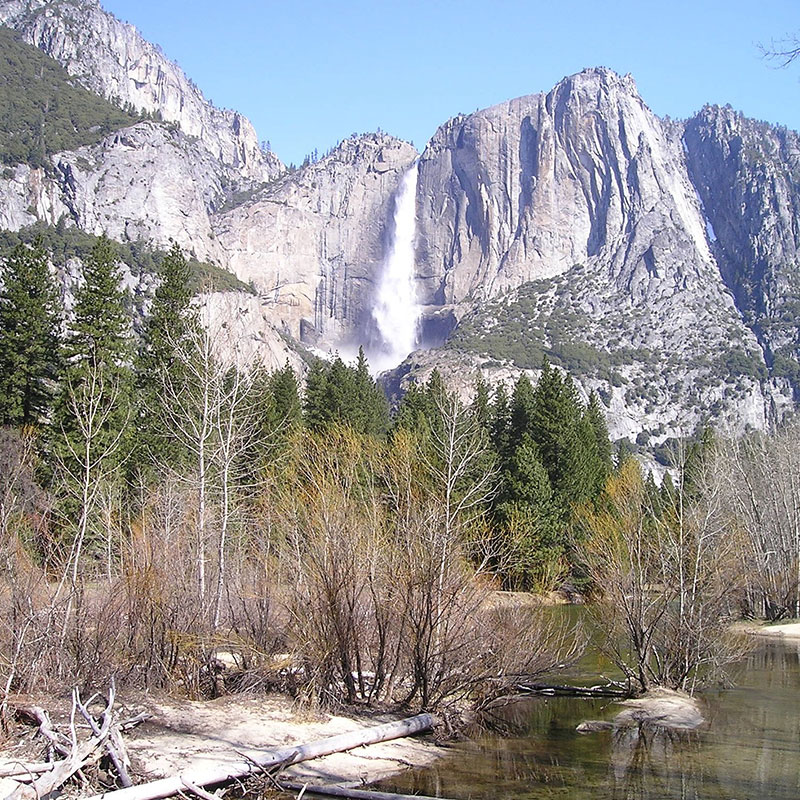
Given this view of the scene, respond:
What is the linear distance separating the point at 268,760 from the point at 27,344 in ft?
94.5

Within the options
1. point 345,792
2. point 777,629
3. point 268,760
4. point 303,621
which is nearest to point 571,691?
point 303,621

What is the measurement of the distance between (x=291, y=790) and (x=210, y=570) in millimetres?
9980

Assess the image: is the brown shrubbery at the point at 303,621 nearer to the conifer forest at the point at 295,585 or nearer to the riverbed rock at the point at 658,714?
the conifer forest at the point at 295,585

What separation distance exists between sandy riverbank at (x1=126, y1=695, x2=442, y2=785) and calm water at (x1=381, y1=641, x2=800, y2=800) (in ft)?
2.38

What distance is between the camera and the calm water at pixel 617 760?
14.0 meters

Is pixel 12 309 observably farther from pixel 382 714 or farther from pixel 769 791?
pixel 769 791

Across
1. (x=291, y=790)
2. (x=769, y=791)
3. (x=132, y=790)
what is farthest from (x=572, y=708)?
(x=132, y=790)

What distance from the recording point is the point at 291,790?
13453 millimetres

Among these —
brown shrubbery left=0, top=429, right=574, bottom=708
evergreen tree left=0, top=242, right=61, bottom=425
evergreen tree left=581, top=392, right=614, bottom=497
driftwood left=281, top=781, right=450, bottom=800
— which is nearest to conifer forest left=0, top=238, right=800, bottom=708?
brown shrubbery left=0, top=429, right=574, bottom=708

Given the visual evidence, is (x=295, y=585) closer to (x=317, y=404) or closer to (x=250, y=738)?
(x=250, y=738)

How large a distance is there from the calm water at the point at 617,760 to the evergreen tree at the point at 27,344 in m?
26.1

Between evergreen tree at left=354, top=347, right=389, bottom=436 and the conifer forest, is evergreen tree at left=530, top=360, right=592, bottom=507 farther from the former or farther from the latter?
the conifer forest

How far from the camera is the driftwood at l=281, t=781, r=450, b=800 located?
1221 centimetres

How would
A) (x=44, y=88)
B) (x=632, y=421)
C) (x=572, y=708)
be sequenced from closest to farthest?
(x=572, y=708), (x=632, y=421), (x=44, y=88)
